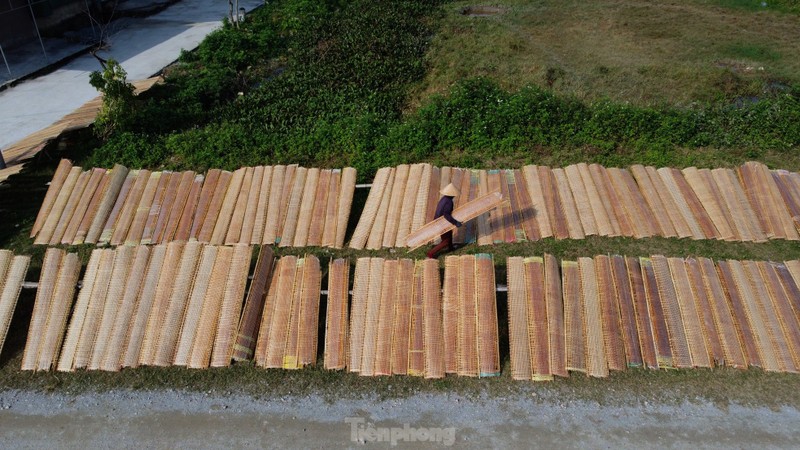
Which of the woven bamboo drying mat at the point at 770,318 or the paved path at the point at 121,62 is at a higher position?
the paved path at the point at 121,62

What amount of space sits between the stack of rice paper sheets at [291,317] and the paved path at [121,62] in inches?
447

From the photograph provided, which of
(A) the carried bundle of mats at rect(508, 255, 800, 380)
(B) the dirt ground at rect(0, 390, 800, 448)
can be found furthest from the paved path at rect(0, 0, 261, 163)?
(A) the carried bundle of mats at rect(508, 255, 800, 380)

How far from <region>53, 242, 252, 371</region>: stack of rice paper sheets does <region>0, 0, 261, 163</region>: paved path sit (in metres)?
8.59

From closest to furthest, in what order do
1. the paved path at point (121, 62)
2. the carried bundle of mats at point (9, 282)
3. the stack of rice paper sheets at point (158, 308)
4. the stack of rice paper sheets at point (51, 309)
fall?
the stack of rice paper sheets at point (158, 308), the stack of rice paper sheets at point (51, 309), the carried bundle of mats at point (9, 282), the paved path at point (121, 62)

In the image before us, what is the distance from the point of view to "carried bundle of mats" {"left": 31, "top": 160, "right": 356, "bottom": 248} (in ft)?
39.8

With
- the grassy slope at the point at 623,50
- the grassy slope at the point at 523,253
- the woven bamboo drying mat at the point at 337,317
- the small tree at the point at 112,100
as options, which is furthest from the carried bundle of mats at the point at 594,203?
the small tree at the point at 112,100

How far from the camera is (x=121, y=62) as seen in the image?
20969mm

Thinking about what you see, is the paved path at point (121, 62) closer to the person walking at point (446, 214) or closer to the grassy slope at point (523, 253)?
the grassy slope at point (523, 253)

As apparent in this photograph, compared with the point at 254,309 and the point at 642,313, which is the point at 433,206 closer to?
the point at 254,309

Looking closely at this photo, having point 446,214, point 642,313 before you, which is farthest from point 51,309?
point 642,313

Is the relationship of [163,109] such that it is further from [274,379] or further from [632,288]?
[632,288]

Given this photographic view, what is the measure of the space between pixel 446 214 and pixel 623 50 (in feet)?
46.5

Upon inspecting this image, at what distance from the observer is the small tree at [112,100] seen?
15.0 m

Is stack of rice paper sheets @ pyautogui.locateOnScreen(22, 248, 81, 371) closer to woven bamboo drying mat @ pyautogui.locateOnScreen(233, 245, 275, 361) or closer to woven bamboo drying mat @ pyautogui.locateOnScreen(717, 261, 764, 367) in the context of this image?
woven bamboo drying mat @ pyautogui.locateOnScreen(233, 245, 275, 361)
